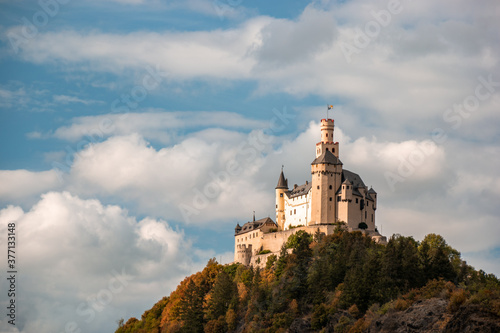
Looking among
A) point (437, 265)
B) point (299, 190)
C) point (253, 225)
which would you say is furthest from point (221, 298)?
point (437, 265)

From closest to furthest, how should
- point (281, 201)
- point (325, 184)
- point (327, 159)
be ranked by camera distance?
point (325, 184) < point (327, 159) < point (281, 201)

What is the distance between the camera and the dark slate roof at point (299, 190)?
13712cm

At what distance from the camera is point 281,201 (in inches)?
5699

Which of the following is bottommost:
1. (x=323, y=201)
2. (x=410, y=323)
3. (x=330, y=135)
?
(x=410, y=323)

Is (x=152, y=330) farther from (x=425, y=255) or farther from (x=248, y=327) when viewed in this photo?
(x=425, y=255)

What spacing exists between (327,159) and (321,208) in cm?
861

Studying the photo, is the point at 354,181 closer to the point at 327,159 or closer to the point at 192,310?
the point at 327,159

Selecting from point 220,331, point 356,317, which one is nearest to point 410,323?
point 356,317

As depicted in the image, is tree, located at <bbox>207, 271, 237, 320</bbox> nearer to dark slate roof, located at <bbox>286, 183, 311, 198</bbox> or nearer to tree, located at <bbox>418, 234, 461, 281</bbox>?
dark slate roof, located at <bbox>286, 183, 311, 198</bbox>

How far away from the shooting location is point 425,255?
105688mm

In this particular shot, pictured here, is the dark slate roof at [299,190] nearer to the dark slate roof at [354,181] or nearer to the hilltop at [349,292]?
the dark slate roof at [354,181]

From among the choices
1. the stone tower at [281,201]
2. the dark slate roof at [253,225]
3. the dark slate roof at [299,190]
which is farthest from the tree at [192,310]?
the dark slate roof at [299,190]

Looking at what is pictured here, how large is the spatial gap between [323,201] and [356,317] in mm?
32547

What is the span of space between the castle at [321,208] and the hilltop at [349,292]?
392 centimetres
